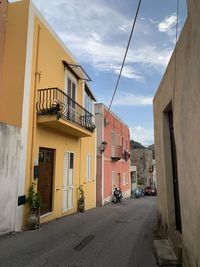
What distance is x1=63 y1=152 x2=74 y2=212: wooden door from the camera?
11.7 metres


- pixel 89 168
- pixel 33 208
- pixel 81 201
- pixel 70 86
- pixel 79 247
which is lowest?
pixel 79 247

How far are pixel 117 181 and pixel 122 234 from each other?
54.8 feet

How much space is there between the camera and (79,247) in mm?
6336

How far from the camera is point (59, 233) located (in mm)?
7852

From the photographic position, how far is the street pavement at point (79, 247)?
5.24 metres

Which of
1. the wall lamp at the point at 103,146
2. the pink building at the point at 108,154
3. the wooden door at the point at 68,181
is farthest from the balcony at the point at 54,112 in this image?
the pink building at the point at 108,154

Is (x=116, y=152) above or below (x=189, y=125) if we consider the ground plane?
above

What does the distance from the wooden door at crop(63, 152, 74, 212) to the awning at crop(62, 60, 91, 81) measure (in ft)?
13.2

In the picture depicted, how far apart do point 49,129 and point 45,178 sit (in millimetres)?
1896

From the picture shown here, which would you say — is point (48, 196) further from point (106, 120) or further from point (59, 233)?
point (106, 120)

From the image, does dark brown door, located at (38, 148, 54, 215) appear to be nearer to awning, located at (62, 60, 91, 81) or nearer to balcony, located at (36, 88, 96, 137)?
balcony, located at (36, 88, 96, 137)

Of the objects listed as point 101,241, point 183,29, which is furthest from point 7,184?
point 183,29

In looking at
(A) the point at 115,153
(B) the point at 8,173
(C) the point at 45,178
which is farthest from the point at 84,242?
(A) the point at 115,153

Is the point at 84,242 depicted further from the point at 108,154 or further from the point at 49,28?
the point at 108,154
